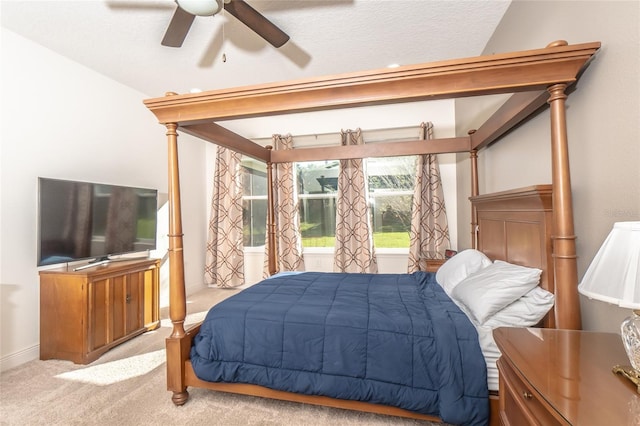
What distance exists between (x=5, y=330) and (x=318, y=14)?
3.47 m

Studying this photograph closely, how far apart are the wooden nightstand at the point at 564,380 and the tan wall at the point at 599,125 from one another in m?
0.40

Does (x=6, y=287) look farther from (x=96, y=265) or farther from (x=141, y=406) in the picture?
(x=141, y=406)

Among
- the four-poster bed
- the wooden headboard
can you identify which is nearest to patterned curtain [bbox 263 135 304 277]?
the four-poster bed

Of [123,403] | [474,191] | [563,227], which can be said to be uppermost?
[474,191]

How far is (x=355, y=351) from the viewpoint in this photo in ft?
5.08

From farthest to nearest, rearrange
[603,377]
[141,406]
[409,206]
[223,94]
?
[409,206], [141,406], [223,94], [603,377]

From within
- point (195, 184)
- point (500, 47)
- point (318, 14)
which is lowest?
point (195, 184)

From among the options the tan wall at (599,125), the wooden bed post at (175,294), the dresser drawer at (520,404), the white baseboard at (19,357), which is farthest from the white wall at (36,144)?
the tan wall at (599,125)

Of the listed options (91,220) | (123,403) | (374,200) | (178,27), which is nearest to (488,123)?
(374,200)

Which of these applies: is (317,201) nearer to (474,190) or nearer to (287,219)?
(287,219)

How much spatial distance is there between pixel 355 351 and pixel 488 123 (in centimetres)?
194

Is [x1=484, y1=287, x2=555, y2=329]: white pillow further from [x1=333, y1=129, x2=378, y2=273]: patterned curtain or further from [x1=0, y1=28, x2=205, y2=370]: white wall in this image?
[x1=0, y1=28, x2=205, y2=370]: white wall

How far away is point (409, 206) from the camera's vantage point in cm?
412

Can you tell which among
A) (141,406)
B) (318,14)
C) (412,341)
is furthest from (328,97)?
(141,406)
